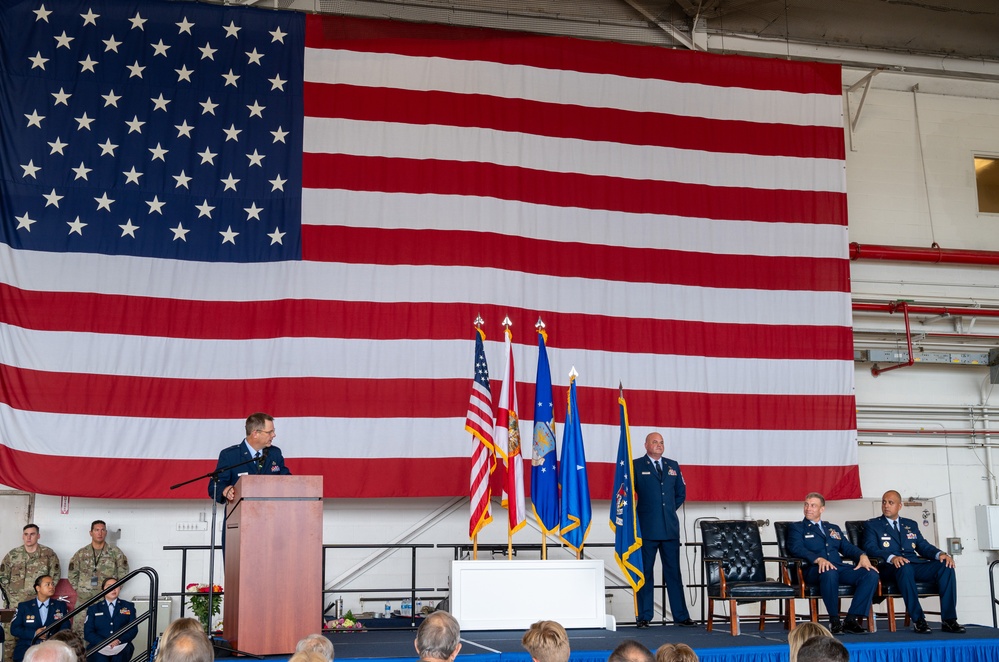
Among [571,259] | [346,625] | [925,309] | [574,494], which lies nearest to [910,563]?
[574,494]

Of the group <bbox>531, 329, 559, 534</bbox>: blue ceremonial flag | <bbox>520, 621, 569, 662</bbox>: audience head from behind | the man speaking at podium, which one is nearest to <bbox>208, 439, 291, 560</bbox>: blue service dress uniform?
the man speaking at podium

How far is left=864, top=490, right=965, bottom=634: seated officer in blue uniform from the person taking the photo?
280 inches

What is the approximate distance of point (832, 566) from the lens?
7273 mm

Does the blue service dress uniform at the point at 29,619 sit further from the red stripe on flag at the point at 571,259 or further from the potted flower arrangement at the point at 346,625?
the red stripe on flag at the point at 571,259

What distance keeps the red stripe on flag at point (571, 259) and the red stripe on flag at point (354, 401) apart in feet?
3.75

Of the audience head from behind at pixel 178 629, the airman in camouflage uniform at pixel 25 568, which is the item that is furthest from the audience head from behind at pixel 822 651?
the airman in camouflage uniform at pixel 25 568

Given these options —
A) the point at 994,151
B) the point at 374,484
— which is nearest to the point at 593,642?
the point at 374,484

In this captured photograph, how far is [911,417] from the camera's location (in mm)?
10812

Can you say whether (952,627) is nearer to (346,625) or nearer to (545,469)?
(545,469)

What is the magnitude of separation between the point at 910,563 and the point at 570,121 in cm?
521

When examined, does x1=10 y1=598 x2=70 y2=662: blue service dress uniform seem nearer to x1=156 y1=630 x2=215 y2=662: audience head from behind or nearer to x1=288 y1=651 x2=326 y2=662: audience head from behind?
x1=156 y1=630 x2=215 y2=662: audience head from behind

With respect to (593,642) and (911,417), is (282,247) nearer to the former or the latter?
(593,642)

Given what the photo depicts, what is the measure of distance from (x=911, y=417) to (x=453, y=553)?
535 cm

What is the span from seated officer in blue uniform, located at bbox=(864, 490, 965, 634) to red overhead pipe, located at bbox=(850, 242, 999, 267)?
3708mm
